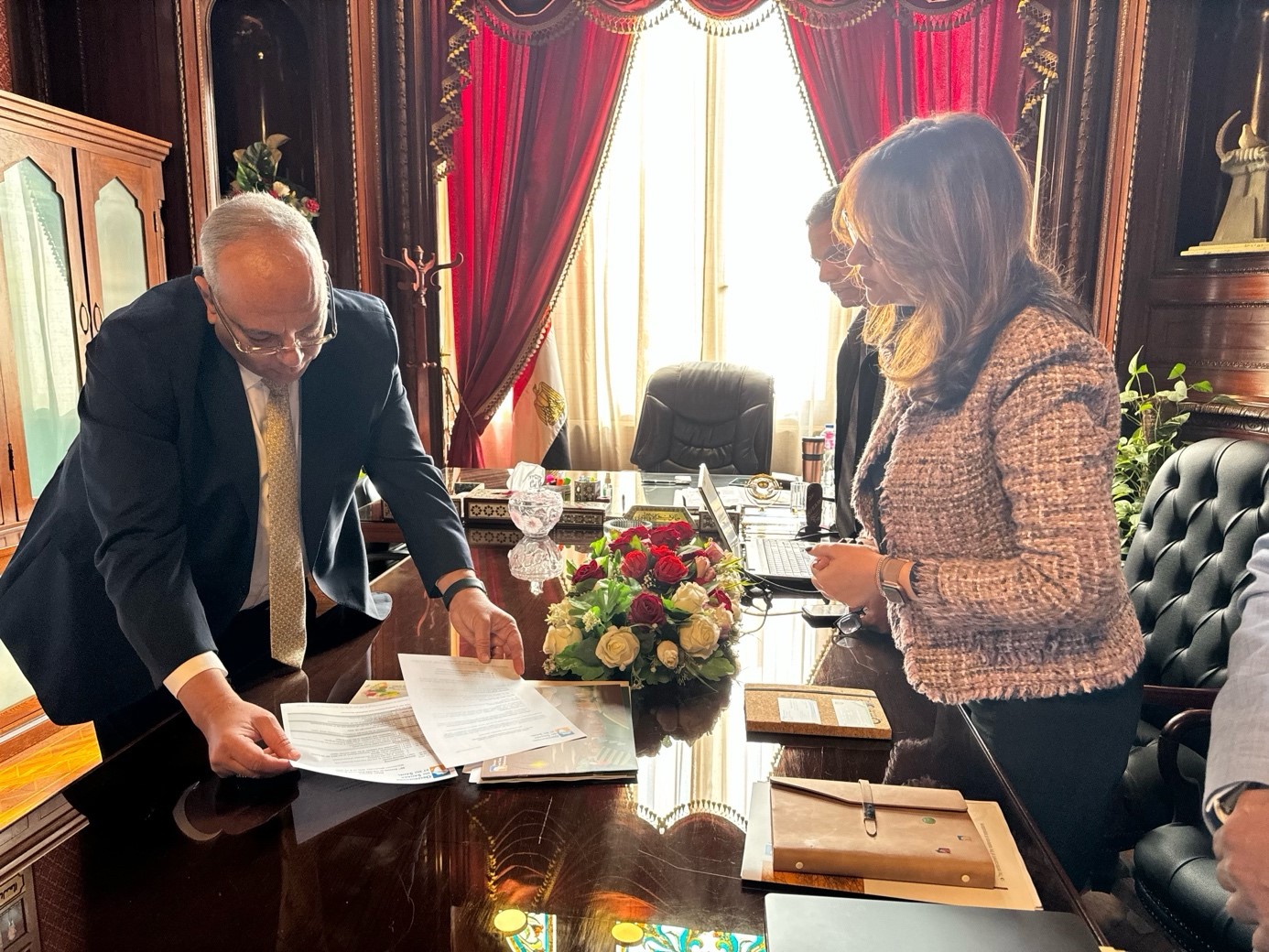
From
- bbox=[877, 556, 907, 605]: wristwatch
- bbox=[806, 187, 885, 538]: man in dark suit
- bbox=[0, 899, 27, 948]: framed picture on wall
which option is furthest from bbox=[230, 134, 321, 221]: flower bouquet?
bbox=[0, 899, 27, 948]: framed picture on wall

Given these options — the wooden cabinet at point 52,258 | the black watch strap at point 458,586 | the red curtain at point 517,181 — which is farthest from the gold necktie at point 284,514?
the red curtain at point 517,181

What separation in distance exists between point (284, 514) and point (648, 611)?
24.6 inches

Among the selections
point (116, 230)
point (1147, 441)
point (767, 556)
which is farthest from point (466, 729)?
point (116, 230)

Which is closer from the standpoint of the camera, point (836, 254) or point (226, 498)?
point (226, 498)

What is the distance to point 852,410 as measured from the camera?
2273 mm

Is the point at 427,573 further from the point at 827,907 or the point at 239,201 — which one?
the point at 827,907

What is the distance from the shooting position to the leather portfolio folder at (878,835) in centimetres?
83

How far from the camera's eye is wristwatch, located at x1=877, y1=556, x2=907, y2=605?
1224 mm

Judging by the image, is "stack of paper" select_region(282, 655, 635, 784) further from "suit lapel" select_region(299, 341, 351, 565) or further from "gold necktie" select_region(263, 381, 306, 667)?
"suit lapel" select_region(299, 341, 351, 565)

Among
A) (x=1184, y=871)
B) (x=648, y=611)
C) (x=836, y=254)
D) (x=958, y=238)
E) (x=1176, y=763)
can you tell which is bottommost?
(x=1184, y=871)

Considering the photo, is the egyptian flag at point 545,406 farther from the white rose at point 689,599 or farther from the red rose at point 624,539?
the white rose at point 689,599

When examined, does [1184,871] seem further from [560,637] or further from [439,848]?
[439,848]

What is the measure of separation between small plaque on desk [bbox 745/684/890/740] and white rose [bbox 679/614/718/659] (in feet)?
0.26

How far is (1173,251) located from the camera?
3.14 meters
